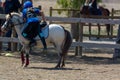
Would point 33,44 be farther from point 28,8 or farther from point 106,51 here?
point 106,51

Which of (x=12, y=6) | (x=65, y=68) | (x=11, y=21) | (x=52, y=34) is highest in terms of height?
(x=11, y=21)

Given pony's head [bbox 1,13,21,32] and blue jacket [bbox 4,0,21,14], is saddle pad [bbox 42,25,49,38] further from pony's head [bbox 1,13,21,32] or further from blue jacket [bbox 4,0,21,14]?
blue jacket [bbox 4,0,21,14]

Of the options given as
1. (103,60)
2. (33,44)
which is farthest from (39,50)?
(33,44)

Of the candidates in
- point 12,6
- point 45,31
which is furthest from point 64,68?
point 12,6

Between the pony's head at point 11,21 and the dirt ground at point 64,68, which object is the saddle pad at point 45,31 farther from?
the dirt ground at point 64,68

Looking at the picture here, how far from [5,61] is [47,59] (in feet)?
5.13

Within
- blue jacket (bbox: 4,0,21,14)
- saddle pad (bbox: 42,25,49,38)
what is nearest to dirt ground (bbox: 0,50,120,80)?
saddle pad (bbox: 42,25,49,38)

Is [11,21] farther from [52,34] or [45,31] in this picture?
[52,34]

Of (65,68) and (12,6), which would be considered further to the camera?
(12,6)

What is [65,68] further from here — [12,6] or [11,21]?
[12,6]

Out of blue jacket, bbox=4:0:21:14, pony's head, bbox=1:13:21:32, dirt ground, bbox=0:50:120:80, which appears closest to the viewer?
dirt ground, bbox=0:50:120:80

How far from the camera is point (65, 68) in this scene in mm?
14172

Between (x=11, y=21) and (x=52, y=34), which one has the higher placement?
(x=11, y=21)

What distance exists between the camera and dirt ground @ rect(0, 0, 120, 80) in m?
12.3
